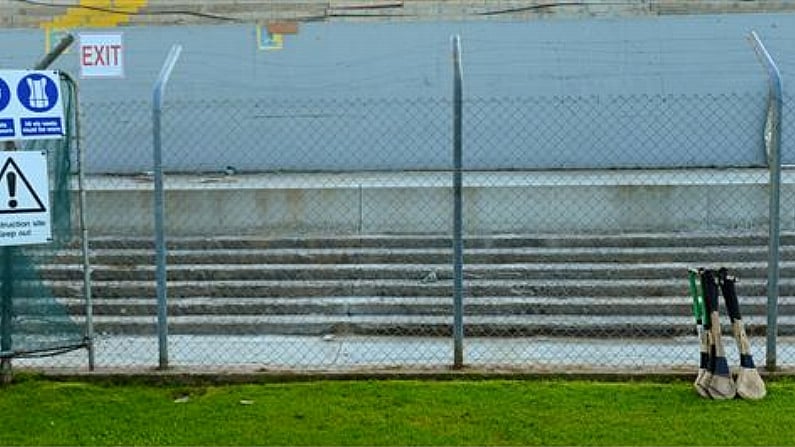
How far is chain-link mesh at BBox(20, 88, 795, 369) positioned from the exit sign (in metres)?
1.93

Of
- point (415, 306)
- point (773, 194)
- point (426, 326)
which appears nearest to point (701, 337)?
point (773, 194)

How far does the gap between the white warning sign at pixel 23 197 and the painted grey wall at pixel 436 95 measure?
756 cm

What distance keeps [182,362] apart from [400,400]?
179 centimetres

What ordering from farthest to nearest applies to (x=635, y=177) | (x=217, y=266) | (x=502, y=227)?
(x=635, y=177) → (x=502, y=227) → (x=217, y=266)

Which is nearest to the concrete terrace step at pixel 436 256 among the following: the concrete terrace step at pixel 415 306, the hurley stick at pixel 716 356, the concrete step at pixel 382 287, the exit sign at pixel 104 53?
the concrete step at pixel 382 287

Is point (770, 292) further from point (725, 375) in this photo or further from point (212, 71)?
point (212, 71)

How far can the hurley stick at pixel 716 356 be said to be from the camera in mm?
5055

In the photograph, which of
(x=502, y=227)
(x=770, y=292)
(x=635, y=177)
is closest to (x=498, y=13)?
(x=635, y=177)

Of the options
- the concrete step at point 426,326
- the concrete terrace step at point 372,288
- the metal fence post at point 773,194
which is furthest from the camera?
the concrete terrace step at point 372,288

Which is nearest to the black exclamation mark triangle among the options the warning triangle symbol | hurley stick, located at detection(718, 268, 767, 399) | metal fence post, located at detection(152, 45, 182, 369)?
the warning triangle symbol

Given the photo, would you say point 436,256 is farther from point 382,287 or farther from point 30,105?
point 30,105

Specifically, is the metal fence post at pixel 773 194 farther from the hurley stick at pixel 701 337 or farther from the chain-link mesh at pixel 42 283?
the chain-link mesh at pixel 42 283

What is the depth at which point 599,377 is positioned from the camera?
5523mm

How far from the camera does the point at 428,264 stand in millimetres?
8141
